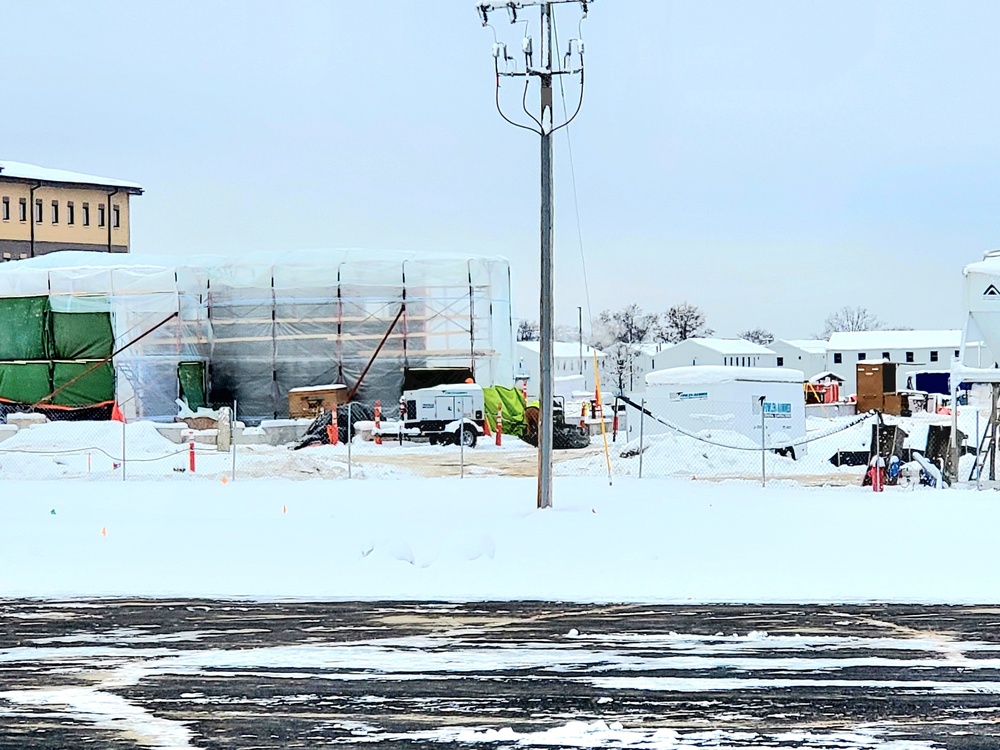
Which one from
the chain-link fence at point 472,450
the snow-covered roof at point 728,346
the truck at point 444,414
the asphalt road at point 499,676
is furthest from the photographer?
the snow-covered roof at point 728,346

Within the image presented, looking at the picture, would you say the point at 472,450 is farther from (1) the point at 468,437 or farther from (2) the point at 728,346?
(2) the point at 728,346

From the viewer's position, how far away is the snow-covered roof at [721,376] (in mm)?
35438

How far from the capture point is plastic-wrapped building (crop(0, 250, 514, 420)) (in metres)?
51.0

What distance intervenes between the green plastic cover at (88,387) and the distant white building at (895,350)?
9410 cm

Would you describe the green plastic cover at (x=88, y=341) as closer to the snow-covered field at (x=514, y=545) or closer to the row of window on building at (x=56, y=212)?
the snow-covered field at (x=514, y=545)

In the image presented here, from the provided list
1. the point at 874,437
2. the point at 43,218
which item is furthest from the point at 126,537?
the point at 43,218

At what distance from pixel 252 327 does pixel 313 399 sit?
5411 millimetres

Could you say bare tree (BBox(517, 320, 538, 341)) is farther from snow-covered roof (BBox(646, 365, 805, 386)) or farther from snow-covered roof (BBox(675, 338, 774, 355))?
snow-covered roof (BBox(646, 365, 805, 386))

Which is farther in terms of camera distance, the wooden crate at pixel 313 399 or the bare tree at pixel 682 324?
the bare tree at pixel 682 324

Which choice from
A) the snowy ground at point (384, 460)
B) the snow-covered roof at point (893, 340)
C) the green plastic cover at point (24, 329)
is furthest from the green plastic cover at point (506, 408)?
the snow-covered roof at point (893, 340)

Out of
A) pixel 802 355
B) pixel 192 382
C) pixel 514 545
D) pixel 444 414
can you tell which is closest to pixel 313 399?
pixel 192 382

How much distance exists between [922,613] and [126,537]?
10.1 m

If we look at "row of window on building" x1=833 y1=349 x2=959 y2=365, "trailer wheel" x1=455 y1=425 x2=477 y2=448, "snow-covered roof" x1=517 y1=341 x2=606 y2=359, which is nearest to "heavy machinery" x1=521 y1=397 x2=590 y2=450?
"trailer wheel" x1=455 y1=425 x2=477 y2=448

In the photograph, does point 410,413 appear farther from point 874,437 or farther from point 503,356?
point 874,437
